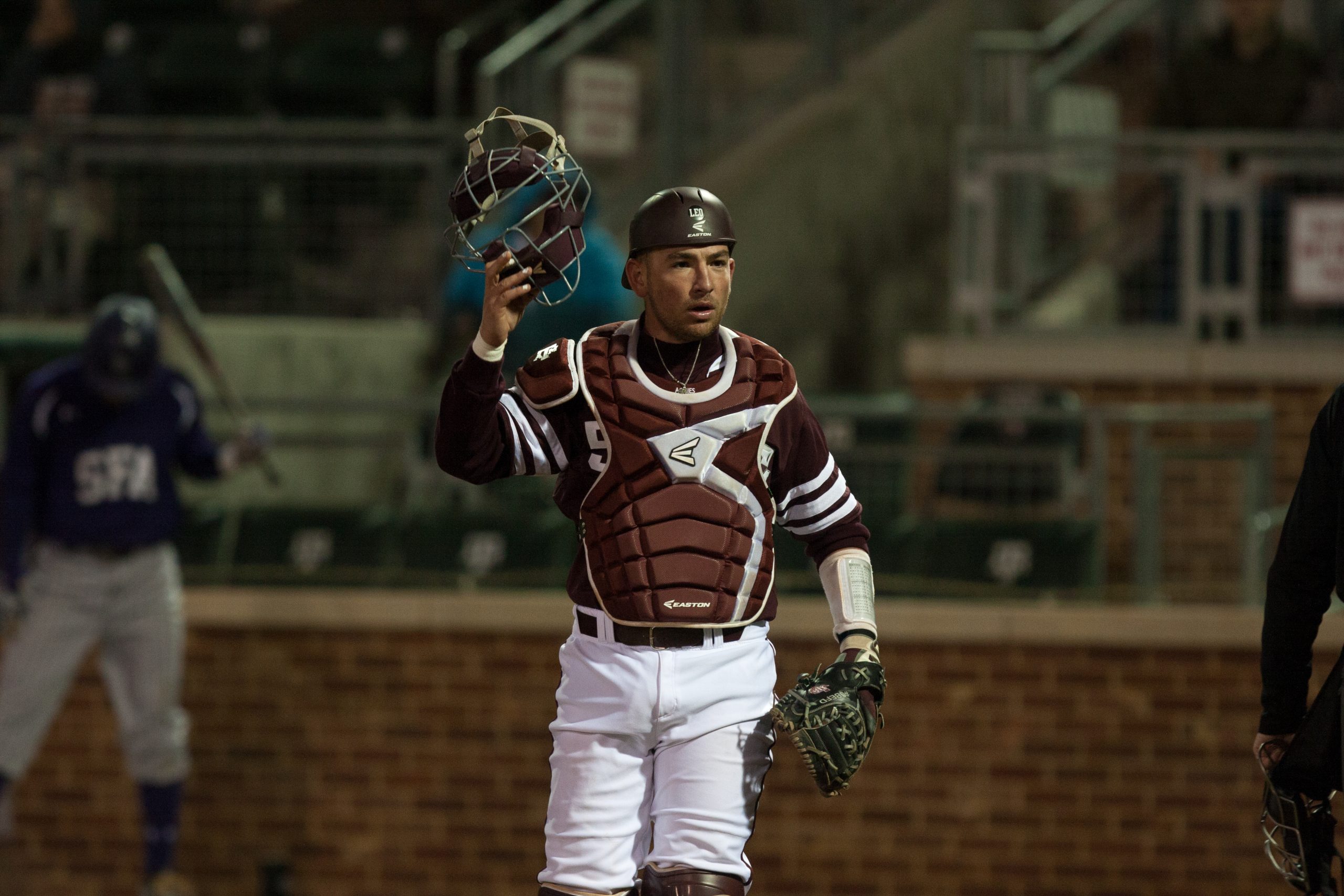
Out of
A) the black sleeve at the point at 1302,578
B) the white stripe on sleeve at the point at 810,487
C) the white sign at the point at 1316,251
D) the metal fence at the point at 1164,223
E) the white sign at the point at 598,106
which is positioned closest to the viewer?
the black sleeve at the point at 1302,578

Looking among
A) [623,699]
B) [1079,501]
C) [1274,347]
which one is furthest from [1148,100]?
[623,699]

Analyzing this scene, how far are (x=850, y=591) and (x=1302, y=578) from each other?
93cm

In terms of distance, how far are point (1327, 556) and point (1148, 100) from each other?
5.51 meters

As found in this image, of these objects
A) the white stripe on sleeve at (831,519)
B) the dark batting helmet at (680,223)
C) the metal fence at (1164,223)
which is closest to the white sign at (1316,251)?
the metal fence at (1164,223)

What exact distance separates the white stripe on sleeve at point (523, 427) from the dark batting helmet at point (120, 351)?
133 inches

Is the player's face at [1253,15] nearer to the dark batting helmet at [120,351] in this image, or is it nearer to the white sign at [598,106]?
the white sign at [598,106]

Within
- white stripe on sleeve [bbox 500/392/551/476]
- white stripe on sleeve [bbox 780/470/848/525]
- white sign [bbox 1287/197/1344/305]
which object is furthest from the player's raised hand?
white sign [bbox 1287/197/1344/305]

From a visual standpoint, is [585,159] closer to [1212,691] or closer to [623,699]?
[1212,691]

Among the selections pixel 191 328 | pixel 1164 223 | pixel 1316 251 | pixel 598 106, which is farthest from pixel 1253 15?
pixel 191 328

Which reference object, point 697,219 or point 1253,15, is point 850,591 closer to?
point 697,219

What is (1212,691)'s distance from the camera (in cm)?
693

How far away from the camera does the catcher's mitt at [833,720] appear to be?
12.4 ft

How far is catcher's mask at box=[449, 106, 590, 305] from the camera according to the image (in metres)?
3.77

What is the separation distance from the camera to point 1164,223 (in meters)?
7.97
